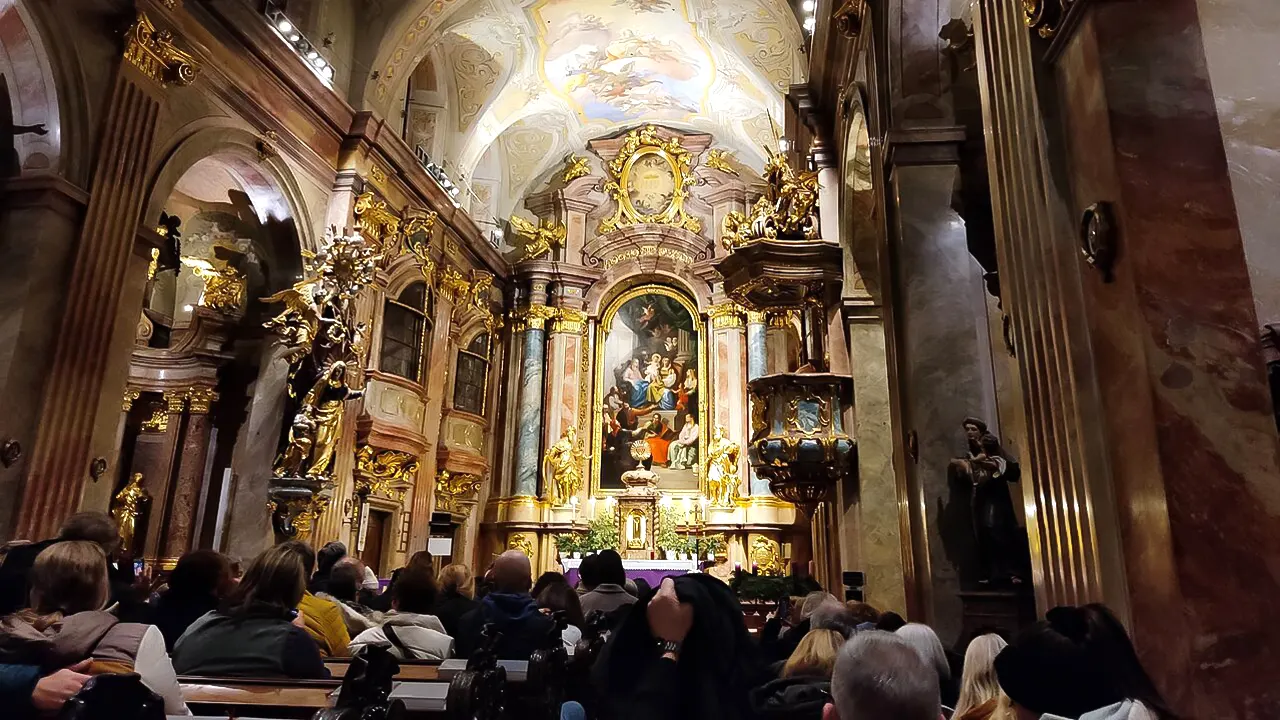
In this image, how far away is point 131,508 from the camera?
1076 cm

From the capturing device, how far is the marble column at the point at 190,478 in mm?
10492

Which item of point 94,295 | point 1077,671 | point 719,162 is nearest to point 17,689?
point 1077,671

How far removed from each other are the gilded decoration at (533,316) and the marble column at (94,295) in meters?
8.99

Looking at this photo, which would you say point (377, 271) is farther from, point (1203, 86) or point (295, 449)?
point (1203, 86)

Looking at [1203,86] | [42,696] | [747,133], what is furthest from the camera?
[747,133]

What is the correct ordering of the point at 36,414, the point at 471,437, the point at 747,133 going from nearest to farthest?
the point at 36,414 → the point at 471,437 → the point at 747,133

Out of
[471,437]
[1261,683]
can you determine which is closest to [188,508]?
[471,437]

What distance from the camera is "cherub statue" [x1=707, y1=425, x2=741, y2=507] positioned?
1497 cm

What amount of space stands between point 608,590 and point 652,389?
40.8 feet

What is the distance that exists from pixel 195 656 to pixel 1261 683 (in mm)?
3010

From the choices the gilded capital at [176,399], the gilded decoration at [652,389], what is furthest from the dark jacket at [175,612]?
the gilded decoration at [652,389]

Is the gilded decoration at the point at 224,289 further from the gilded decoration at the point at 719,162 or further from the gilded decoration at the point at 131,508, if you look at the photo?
the gilded decoration at the point at 719,162

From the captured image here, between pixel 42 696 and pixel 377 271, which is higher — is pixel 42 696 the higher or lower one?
the lower one

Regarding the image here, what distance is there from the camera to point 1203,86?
2.49m
